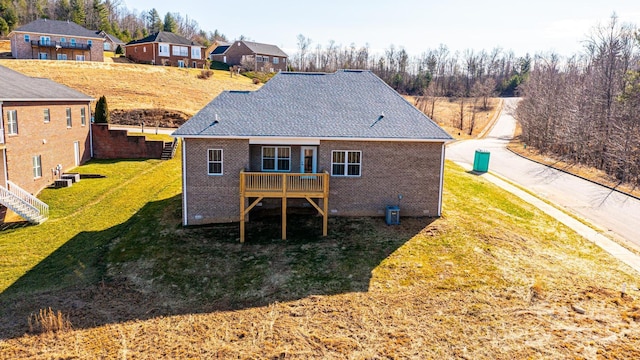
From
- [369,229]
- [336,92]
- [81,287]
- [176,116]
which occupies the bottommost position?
[81,287]

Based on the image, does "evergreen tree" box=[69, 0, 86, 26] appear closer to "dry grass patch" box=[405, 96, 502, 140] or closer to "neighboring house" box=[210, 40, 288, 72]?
"neighboring house" box=[210, 40, 288, 72]

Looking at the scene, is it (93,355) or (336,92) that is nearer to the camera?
(93,355)

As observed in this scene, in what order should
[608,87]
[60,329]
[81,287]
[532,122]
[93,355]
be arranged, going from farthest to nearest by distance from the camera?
[532,122] < [608,87] < [81,287] < [60,329] < [93,355]

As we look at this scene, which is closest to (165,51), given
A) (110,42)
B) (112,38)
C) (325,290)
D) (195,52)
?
(195,52)

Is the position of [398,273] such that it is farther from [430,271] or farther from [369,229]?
[369,229]

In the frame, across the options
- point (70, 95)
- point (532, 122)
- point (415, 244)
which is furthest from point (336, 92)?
point (532, 122)

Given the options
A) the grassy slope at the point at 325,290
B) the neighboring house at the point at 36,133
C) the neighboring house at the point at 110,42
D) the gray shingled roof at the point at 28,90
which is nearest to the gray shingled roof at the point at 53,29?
the neighboring house at the point at 110,42

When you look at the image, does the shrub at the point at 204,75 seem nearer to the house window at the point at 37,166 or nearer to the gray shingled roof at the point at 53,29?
the gray shingled roof at the point at 53,29
